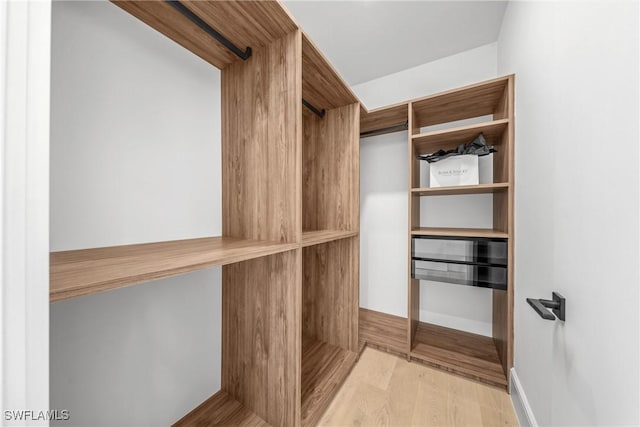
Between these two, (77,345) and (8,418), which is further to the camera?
(77,345)

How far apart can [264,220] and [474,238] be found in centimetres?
123

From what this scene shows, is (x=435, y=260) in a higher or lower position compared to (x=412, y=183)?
lower

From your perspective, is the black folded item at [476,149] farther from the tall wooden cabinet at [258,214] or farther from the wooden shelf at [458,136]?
the tall wooden cabinet at [258,214]

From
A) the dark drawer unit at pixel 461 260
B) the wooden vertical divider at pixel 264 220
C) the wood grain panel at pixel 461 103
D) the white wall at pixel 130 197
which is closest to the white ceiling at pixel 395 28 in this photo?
the wood grain panel at pixel 461 103

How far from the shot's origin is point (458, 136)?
4.90 ft

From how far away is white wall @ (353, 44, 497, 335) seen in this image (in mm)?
1736

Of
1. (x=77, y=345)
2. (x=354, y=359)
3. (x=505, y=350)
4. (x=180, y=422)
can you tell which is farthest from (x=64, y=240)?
(x=505, y=350)

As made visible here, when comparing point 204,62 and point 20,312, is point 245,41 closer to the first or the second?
point 204,62

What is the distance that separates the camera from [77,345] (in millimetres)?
689

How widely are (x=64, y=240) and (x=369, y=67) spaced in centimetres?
221

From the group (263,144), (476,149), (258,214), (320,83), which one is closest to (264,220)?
(258,214)

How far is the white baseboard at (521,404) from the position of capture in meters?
0.97

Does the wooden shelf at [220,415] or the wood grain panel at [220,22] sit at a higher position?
the wood grain panel at [220,22]

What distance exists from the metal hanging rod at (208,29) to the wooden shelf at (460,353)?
1.95 meters
